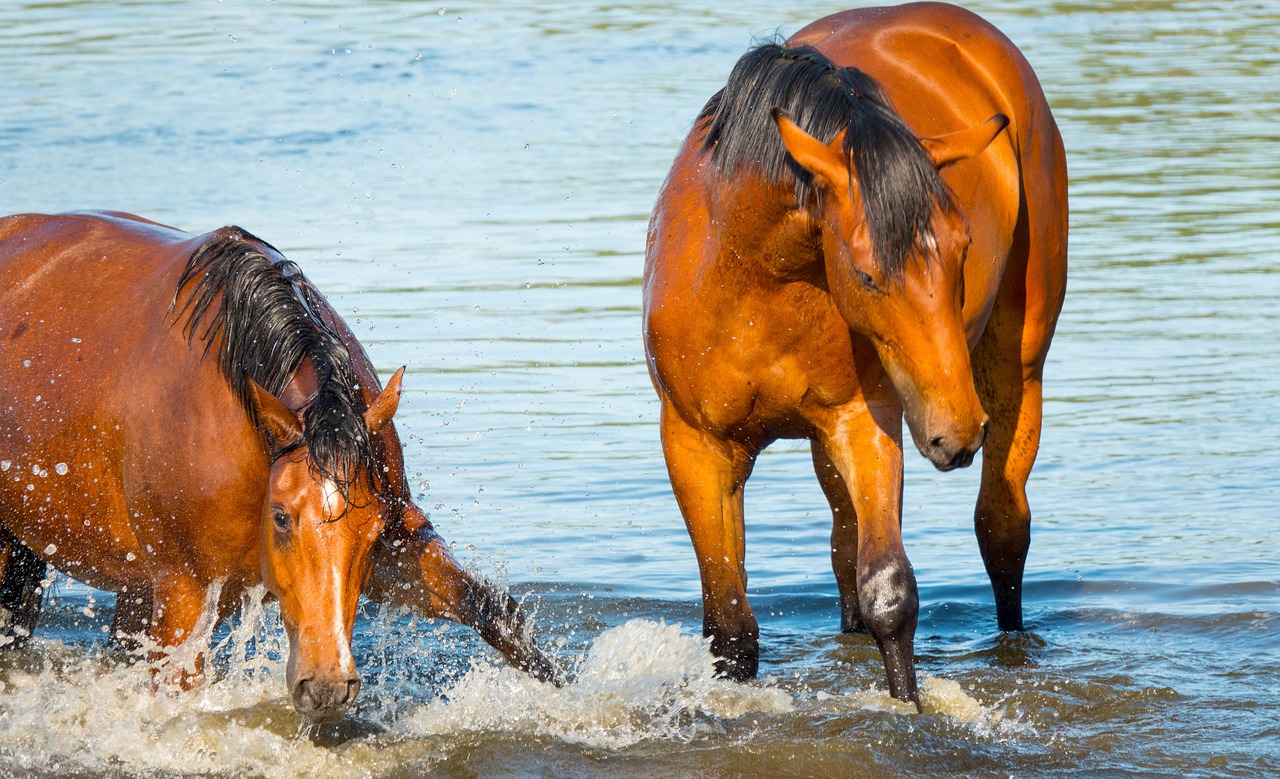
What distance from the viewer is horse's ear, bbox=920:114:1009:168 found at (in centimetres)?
407

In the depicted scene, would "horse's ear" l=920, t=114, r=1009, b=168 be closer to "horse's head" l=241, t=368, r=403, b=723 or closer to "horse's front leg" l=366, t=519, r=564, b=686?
"horse's head" l=241, t=368, r=403, b=723

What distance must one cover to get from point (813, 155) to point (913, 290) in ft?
1.29

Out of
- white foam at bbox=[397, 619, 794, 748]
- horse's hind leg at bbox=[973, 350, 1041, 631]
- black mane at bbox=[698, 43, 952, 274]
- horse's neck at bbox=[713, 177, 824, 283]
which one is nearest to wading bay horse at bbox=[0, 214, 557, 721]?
white foam at bbox=[397, 619, 794, 748]

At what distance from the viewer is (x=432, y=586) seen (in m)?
4.69

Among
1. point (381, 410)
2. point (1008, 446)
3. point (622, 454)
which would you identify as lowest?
point (622, 454)

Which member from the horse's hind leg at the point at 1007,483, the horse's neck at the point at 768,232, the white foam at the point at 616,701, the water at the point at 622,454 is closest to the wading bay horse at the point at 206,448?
the white foam at the point at 616,701

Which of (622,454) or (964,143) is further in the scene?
(622,454)

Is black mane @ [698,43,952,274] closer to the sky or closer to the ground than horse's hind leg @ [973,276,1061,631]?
closer to the sky

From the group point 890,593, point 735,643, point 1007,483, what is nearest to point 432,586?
point 735,643

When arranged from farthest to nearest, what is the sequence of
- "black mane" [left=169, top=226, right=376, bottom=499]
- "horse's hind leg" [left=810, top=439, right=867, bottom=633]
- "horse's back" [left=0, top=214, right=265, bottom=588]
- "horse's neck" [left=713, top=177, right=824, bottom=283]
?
"horse's hind leg" [left=810, top=439, right=867, bottom=633], "horse's back" [left=0, top=214, right=265, bottom=588], "horse's neck" [left=713, top=177, right=824, bottom=283], "black mane" [left=169, top=226, right=376, bottom=499]

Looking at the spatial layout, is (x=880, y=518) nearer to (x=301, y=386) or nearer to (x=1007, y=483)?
(x=1007, y=483)

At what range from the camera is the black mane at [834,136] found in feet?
12.6

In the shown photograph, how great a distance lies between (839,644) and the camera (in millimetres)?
5766

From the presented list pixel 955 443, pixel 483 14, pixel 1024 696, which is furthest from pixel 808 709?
pixel 483 14
